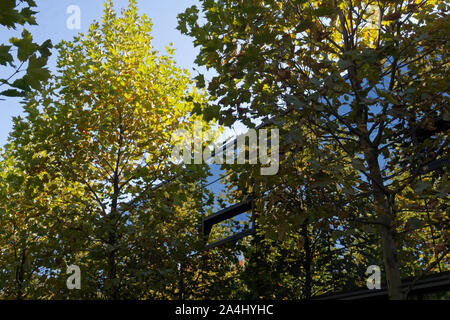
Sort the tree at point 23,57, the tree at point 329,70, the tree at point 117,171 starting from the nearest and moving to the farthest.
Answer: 1. the tree at point 23,57
2. the tree at point 329,70
3. the tree at point 117,171

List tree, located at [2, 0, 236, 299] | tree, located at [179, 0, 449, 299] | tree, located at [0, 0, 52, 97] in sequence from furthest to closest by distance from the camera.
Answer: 1. tree, located at [2, 0, 236, 299]
2. tree, located at [179, 0, 449, 299]
3. tree, located at [0, 0, 52, 97]

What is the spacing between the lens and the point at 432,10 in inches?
207

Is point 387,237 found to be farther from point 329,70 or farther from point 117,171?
point 117,171

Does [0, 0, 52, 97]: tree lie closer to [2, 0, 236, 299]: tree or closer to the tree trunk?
the tree trunk

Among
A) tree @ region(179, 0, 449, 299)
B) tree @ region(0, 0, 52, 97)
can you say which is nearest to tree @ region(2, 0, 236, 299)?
tree @ region(179, 0, 449, 299)

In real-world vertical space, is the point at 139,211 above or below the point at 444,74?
below

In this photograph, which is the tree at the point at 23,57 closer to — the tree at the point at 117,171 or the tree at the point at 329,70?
the tree at the point at 329,70

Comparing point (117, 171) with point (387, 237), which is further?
point (117, 171)

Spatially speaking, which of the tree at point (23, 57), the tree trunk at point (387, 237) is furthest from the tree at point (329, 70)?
the tree at point (23, 57)

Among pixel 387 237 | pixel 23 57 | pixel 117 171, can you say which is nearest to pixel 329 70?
pixel 387 237

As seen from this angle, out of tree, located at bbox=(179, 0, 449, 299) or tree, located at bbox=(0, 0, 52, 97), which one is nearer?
tree, located at bbox=(0, 0, 52, 97)
